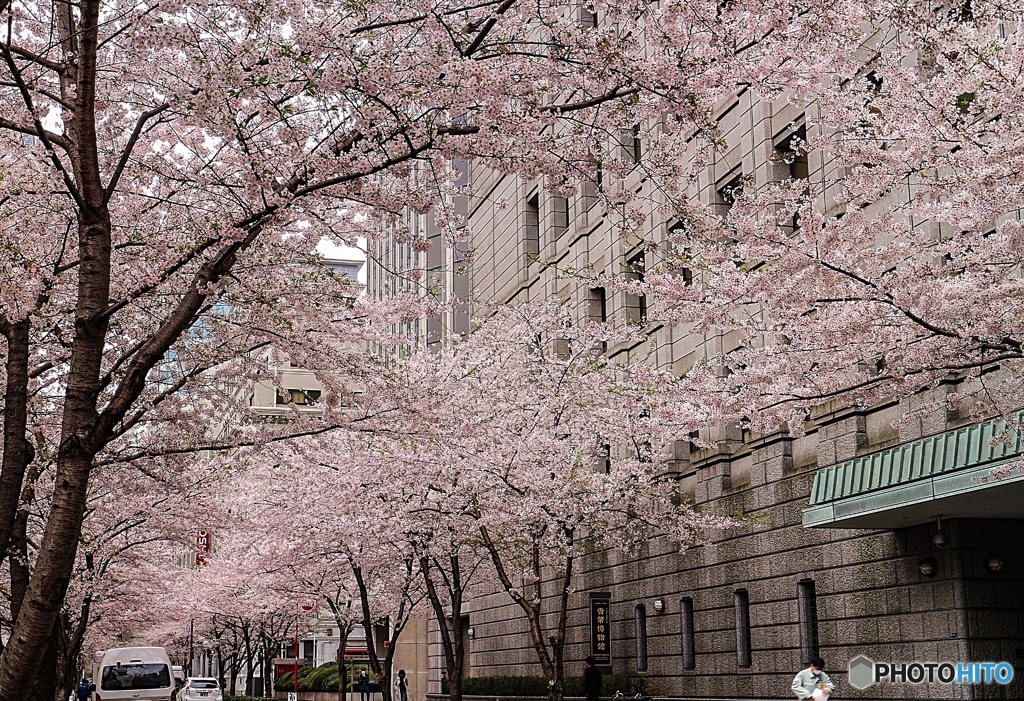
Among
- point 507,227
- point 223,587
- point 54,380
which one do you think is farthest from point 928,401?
point 223,587

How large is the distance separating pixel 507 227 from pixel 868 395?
34575mm

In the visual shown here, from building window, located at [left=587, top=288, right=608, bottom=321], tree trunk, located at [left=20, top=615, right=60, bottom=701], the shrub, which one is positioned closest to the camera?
tree trunk, located at [left=20, top=615, right=60, bottom=701]

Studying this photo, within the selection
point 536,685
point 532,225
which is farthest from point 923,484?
point 532,225

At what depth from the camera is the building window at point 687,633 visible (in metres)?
30.2

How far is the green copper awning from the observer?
1745 cm

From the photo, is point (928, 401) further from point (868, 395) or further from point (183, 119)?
point (183, 119)

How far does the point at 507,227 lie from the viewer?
49.4 m

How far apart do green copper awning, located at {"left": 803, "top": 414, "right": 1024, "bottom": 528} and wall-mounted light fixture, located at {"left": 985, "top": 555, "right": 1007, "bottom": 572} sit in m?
0.73

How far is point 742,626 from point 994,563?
834 cm

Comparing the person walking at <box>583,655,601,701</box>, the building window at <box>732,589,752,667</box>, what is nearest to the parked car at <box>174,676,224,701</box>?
the person walking at <box>583,655,601,701</box>

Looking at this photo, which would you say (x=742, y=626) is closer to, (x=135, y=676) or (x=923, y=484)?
(x=923, y=484)

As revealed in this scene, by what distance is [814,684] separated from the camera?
64.3 ft

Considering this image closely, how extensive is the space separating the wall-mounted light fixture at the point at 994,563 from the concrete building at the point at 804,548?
2cm

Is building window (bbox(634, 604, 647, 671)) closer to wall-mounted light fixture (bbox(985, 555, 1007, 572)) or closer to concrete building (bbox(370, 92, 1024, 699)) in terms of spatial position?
concrete building (bbox(370, 92, 1024, 699))
